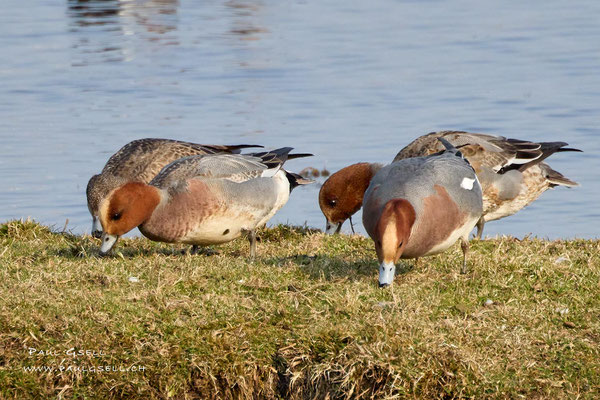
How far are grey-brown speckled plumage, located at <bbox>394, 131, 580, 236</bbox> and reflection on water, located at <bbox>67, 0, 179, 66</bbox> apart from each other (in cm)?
1031

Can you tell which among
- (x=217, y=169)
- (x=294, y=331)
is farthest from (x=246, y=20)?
(x=294, y=331)

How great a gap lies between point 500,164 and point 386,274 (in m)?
2.93

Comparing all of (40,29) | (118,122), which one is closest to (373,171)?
(118,122)

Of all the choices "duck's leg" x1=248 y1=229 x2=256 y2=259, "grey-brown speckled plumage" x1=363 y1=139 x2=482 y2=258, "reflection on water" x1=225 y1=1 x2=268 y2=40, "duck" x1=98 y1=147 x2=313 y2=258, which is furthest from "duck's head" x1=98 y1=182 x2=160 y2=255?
"reflection on water" x1=225 y1=1 x2=268 y2=40

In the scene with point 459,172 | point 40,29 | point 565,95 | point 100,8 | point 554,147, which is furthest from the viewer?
point 100,8

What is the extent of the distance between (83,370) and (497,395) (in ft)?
6.49

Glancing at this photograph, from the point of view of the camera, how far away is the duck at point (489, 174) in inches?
310

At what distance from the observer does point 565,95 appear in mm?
14000

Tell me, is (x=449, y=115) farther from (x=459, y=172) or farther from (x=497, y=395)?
(x=497, y=395)

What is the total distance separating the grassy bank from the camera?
4.67 metres

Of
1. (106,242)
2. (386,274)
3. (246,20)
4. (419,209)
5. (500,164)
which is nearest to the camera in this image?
(386,274)

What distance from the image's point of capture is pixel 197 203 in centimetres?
624

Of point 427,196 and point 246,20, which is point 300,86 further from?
point 427,196

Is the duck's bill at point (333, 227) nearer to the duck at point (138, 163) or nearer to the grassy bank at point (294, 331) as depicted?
the duck at point (138, 163)
